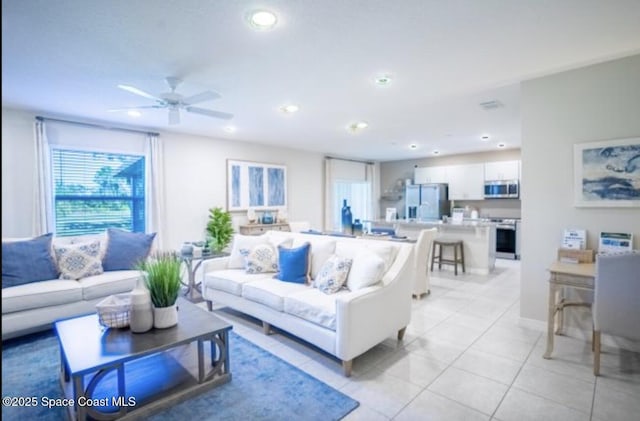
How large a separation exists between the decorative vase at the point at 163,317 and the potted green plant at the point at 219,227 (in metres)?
3.24

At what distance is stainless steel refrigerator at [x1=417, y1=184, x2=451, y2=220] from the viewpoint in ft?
26.3

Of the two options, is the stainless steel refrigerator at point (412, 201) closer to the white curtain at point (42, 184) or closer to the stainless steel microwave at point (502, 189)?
the stainless steel microwave at point (502, 189)

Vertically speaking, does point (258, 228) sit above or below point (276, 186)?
below

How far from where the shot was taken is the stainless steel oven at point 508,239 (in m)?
7.02

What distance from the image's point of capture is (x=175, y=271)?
239 cm

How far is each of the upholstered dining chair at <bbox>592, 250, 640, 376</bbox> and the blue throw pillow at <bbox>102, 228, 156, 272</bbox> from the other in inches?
173

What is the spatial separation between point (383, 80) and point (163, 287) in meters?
2.64

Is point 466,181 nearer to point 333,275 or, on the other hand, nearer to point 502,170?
point 502,170

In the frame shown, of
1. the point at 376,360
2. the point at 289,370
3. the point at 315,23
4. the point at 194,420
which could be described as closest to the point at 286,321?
the point at 289,370

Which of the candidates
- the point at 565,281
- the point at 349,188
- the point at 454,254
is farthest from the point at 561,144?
the point at 349,188

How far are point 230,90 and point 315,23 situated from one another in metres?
1.58

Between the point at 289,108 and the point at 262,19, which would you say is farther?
the point at 289,108

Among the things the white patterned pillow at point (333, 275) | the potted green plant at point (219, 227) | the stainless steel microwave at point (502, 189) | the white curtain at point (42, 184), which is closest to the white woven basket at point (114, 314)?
the white patterned pillow at point (333, 275)

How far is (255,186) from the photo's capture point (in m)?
6.55
